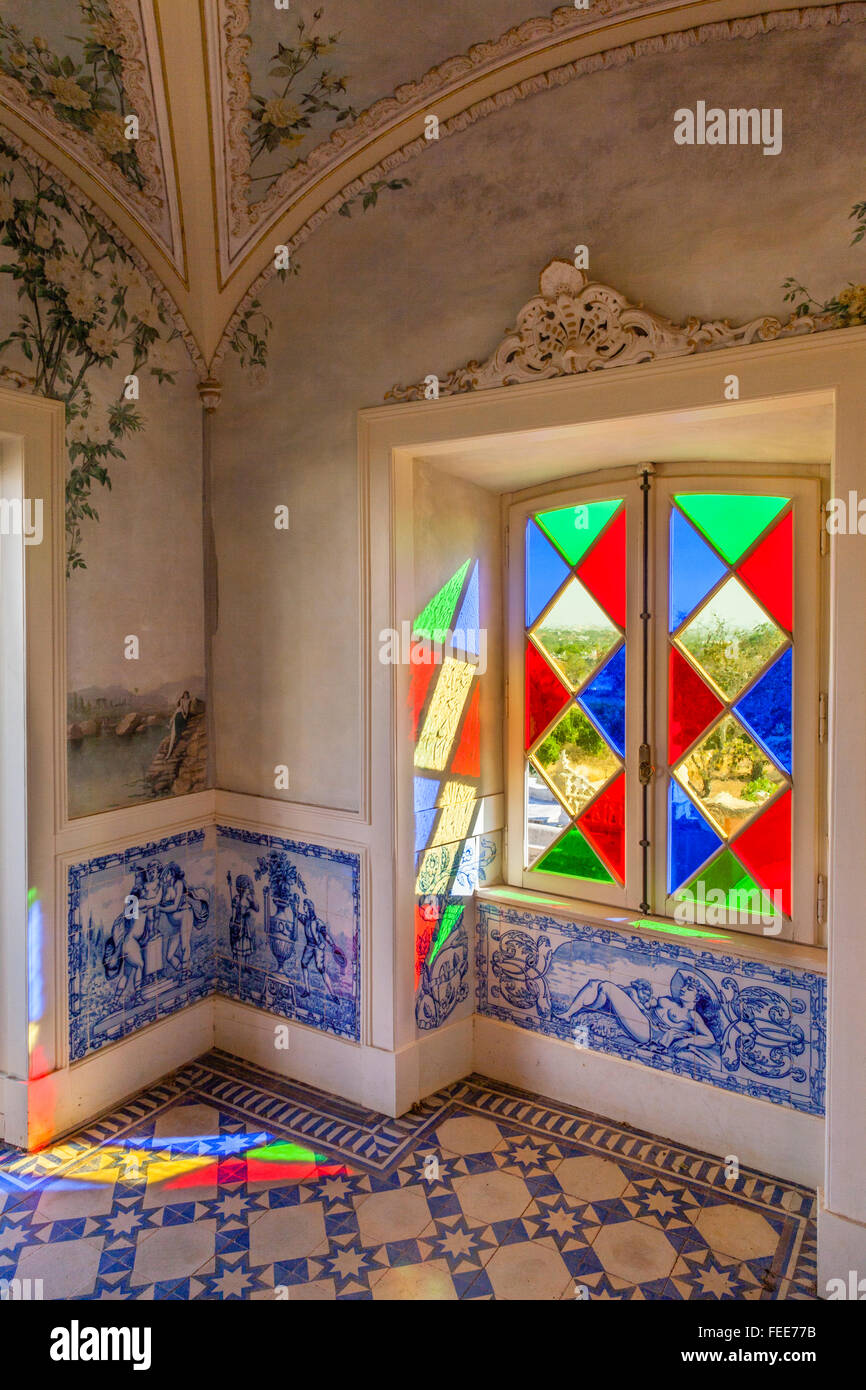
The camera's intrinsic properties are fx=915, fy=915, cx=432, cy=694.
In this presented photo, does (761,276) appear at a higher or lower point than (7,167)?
lower

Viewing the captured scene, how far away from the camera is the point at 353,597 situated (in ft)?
10.5

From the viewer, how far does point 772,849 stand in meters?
3.00

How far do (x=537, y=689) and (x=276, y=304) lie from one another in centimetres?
172

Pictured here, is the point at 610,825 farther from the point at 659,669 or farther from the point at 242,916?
the point at 242,916

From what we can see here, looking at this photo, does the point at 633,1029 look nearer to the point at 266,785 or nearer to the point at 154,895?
the point at 266,785

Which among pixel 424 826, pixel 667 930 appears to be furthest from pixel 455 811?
pixel 667 930

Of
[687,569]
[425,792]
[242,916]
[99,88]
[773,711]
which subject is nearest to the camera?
[99,88]

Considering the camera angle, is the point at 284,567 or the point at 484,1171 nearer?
the point at 484,1171

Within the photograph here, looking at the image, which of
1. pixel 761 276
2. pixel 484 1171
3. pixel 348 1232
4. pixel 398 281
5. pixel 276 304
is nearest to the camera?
pixel 761 276

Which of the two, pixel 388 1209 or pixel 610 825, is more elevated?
pixel 610 825

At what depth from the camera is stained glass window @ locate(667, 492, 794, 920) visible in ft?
9.75

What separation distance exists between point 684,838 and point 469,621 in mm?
1100

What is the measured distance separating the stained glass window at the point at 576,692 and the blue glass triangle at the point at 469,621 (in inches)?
8.1

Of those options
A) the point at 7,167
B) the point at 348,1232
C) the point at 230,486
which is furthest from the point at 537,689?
the point at 7,167
